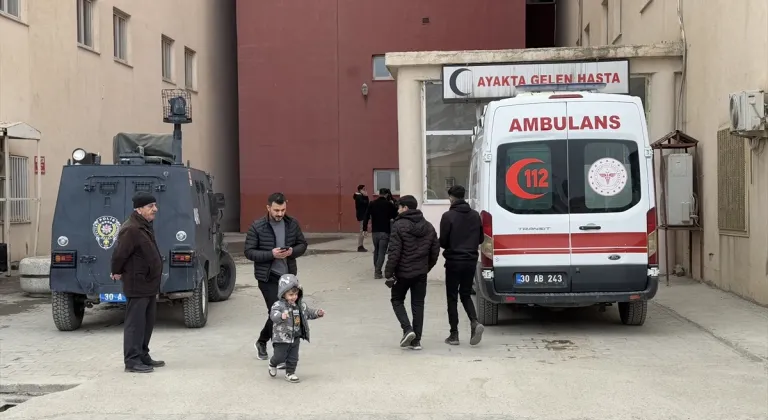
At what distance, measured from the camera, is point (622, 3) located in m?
20.7

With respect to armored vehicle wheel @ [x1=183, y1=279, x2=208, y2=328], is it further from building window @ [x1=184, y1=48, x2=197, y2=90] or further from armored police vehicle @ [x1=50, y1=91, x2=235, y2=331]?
building window @ [x1=184, y1=48, x2=197, y2=90]

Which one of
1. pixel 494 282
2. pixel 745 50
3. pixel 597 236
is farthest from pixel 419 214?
pixel 745 50

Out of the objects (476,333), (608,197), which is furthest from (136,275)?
(608,197)

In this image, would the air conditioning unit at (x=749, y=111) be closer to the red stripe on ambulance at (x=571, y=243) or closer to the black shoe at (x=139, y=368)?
the red stripe on ambulance at (x=571, y=243)

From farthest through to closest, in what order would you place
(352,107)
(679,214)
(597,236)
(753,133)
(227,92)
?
(227,92) → (352,107) → (679,214) → (753,133) → (597,236)

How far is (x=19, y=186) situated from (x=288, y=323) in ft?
39.8

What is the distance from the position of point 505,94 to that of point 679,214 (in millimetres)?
3658

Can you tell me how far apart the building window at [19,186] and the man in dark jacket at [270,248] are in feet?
34.2

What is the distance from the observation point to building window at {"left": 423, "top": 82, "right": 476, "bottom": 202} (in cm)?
1514

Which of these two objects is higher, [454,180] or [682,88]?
[682,88]

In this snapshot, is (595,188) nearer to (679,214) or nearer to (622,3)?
(679,214)

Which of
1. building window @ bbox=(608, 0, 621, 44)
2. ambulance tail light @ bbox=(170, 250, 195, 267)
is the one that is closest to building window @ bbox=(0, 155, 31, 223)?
ambulance tail light @ bbox=(170, 250, 195, 267)

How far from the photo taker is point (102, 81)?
2048 centimetres

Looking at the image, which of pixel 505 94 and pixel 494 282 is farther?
pixel 505 94
